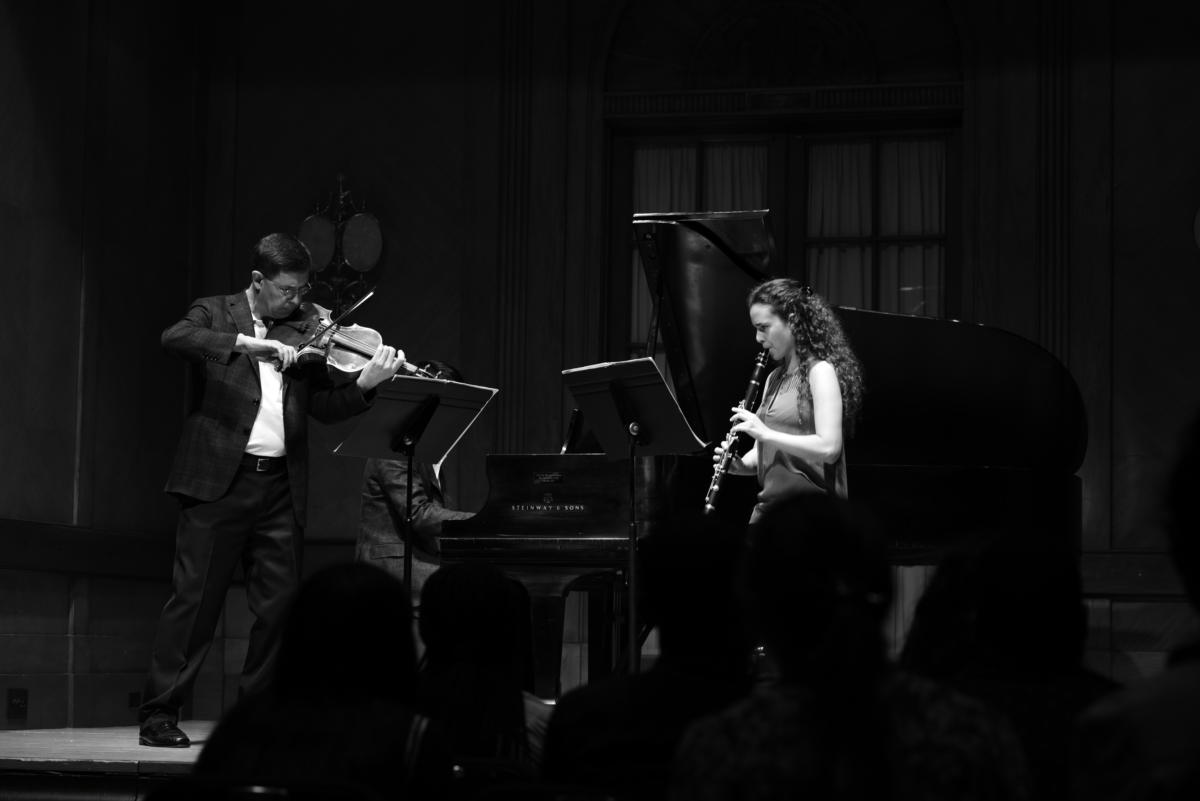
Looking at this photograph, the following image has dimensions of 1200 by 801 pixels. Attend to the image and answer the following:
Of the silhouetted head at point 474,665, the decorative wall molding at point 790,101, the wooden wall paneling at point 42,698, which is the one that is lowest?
the wooden wall paneling at point 42,698

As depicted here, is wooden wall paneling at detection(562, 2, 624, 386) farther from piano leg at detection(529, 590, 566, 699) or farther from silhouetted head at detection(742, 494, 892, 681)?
silhouetted head at detection(742, 494, 892, 681)

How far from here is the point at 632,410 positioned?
4348mm

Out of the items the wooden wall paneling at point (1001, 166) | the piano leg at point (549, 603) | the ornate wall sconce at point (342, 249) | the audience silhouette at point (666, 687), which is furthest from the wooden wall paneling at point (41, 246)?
the audience silhouette at point (666, 687)

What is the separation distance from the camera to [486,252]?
7527mm

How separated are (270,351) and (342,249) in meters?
3.10

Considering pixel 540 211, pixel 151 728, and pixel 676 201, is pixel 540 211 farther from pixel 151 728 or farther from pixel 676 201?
pixel 151 728

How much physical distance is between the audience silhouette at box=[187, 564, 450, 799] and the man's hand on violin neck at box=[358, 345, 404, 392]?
2654 millimetres

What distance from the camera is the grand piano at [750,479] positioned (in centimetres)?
492

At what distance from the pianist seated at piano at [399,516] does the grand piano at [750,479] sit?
475 millimetres

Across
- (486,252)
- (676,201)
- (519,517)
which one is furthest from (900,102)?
(519,517)

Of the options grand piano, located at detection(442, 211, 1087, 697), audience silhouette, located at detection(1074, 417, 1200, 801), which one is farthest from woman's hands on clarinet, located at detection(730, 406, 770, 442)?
audience silhouette, located at detection(1074, 417, 1200, 801)

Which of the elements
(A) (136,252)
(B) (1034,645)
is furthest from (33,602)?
(B) (1034,645)

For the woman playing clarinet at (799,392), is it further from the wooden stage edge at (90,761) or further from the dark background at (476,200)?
the dark background at (476,200)

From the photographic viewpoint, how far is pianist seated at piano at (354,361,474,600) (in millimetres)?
5492
